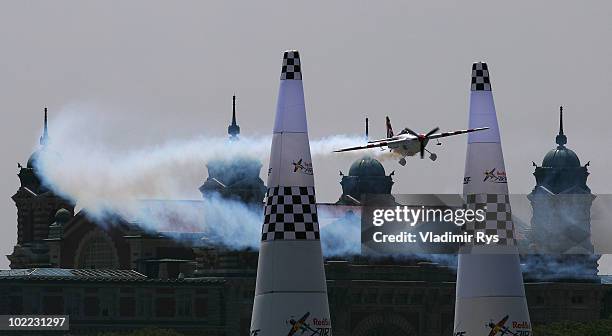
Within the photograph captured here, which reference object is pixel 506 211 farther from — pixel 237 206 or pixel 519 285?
pixel 237 206

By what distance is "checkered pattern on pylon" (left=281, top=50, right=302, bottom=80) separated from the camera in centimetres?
5459

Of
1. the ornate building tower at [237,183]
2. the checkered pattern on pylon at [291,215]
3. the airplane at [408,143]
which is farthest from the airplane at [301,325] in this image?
the ornate building tower at [237,183]

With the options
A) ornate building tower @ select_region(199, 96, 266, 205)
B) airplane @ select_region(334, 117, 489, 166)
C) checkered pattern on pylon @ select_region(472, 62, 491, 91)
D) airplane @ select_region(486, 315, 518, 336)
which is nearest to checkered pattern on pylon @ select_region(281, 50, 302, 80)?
checkered pattern on pylon @ select_region(472, 62, 491, 91)

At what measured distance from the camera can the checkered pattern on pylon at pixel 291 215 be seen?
2141 inches

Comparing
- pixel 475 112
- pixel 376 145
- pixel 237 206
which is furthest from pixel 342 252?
pixel 475 112

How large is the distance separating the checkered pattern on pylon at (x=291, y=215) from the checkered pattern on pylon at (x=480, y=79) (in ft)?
23.3

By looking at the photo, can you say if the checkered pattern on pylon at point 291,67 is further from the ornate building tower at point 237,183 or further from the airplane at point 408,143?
the ornate building tower at point 237,183

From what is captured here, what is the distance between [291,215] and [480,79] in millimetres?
8293

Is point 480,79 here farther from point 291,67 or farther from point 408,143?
point 408,143

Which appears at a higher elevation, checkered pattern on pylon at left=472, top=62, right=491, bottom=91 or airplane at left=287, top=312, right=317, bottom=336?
checkered pattern on pylon at left=472, top=62, right=491, bottom=91

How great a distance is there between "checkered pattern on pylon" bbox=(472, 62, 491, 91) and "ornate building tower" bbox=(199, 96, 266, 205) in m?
135

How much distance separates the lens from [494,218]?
58.2 m

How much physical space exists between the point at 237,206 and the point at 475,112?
133m

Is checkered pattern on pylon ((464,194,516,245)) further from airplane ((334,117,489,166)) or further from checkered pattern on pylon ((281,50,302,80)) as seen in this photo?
airplane ((334,117,489,166))
